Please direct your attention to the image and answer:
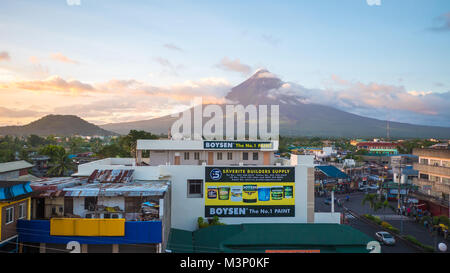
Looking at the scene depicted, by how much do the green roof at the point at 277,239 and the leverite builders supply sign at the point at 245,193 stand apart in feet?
6.86

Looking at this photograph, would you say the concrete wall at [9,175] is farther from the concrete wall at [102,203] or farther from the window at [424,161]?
the window at [424,161]

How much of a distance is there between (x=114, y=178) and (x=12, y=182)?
225 inches

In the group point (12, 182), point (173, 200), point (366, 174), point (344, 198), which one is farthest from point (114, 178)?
point (366, 174)

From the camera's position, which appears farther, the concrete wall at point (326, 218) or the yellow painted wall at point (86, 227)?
the concrete wall at point (326, 218)

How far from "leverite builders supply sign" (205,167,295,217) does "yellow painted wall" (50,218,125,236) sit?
6.95 m

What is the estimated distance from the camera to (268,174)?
18531 millimetres

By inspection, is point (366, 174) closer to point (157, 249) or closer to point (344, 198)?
point (344, 198)

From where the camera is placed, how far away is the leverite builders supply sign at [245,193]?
18234 millimetres

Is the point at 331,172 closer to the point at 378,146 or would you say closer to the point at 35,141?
the point at 378,146

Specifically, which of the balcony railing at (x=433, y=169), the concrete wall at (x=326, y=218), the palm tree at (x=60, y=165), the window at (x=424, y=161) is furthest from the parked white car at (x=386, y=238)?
the palm tree at (x=60, y=165)

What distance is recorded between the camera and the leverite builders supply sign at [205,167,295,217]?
59.8ft

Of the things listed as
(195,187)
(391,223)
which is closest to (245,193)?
(195,187)
